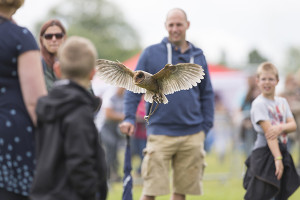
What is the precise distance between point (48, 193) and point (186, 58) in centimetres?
295

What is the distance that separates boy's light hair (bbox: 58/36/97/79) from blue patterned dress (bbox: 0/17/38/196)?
37 centimetres

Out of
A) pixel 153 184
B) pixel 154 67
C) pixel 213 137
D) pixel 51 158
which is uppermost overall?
pixel 154 67

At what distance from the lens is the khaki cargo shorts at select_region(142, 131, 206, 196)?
559cm

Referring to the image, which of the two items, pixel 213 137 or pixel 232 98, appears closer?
pixel 213 137

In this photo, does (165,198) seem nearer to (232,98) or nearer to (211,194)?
(211,194)

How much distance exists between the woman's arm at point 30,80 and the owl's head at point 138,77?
0.99 metres

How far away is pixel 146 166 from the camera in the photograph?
5.63 meters

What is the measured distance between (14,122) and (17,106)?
4.1 inches

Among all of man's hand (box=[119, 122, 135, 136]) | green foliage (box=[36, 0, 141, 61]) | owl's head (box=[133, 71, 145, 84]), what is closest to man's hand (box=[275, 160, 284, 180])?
man's hand (box=[119, 122, 135, 136])

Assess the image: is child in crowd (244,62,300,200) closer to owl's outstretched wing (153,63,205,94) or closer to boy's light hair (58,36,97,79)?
owl's outstretched wing (153,63,205,94)

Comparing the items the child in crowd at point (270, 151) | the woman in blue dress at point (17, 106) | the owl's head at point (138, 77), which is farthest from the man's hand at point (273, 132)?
the woman in blue dress at point (17, 106)

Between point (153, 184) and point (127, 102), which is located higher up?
point (127, 102)

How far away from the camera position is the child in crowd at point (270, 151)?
5203 millimetres

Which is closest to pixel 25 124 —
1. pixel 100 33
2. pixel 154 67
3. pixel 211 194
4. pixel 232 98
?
pixel 154 67
